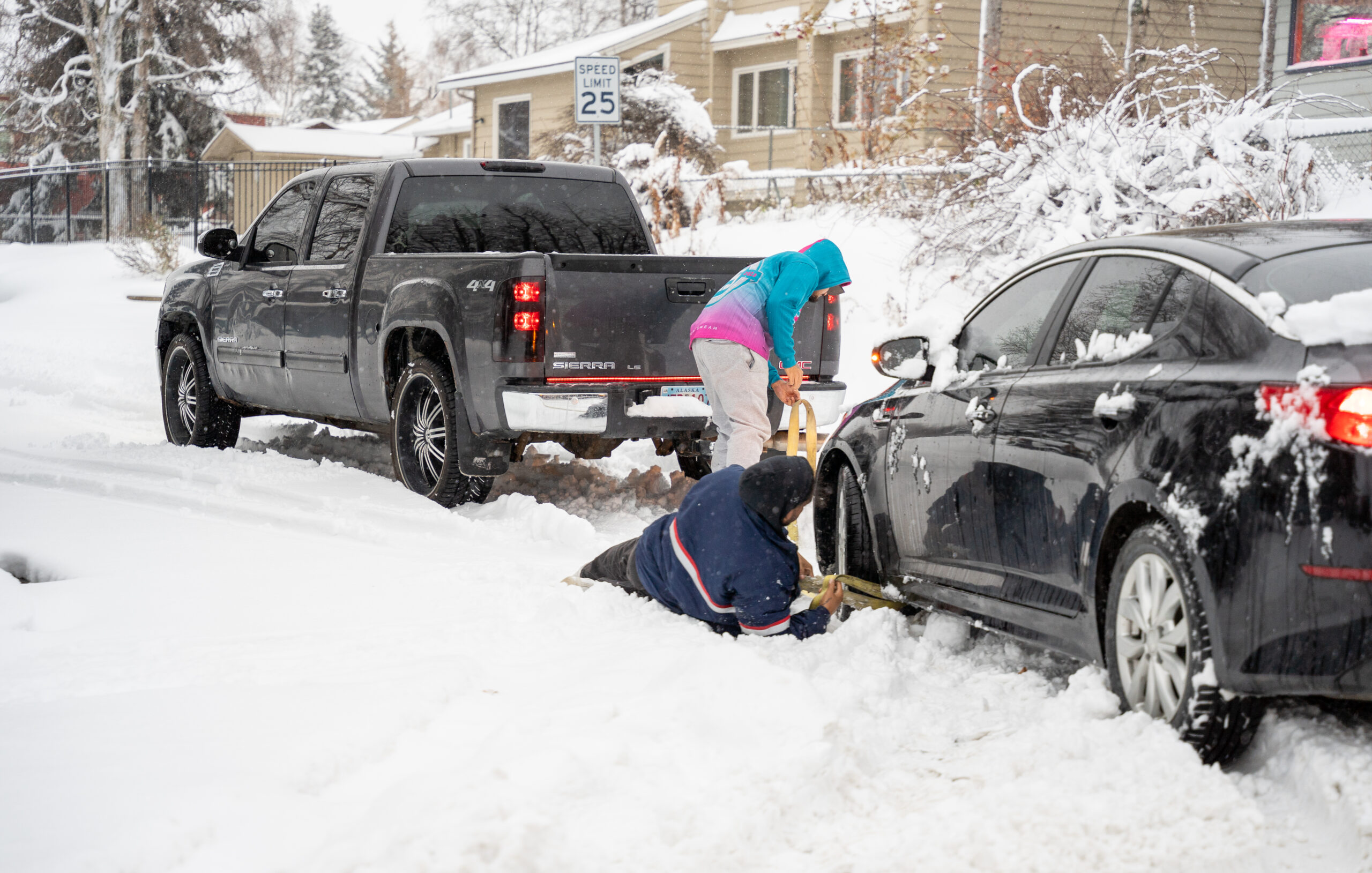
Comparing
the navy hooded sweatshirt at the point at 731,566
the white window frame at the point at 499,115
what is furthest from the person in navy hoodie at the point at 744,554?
the white window frame at the point at 499,115

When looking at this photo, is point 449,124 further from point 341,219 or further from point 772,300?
point 772,300

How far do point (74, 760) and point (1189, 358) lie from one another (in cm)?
319

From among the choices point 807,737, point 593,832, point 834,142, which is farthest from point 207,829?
point 834,142

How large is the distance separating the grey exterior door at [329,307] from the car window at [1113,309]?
527 cm

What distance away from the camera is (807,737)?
3809 mm

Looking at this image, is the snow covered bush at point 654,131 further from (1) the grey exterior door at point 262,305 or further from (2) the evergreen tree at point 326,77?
(2) the evergreen tree at point 326,77

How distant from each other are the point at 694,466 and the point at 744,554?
422 cm

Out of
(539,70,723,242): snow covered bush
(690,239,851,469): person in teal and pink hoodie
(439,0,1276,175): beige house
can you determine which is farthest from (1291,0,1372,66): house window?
(690,239,851,469): person in teal and pink hoodie

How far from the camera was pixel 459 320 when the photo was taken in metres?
7.54

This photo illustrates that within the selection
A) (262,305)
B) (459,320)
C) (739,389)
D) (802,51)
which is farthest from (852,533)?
(802,51)

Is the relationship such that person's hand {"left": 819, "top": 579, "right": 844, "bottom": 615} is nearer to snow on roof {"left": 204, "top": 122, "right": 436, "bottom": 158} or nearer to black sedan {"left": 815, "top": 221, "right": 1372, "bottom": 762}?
black sedan {"left": 815, "top": 221, "right": 1372, "bottom": 762}

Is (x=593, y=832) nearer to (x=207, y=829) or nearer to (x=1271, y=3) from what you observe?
(x=207, y=829)

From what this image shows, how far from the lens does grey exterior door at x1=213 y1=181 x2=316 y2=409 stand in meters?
9.41

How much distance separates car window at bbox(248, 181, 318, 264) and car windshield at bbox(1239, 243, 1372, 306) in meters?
7.12
